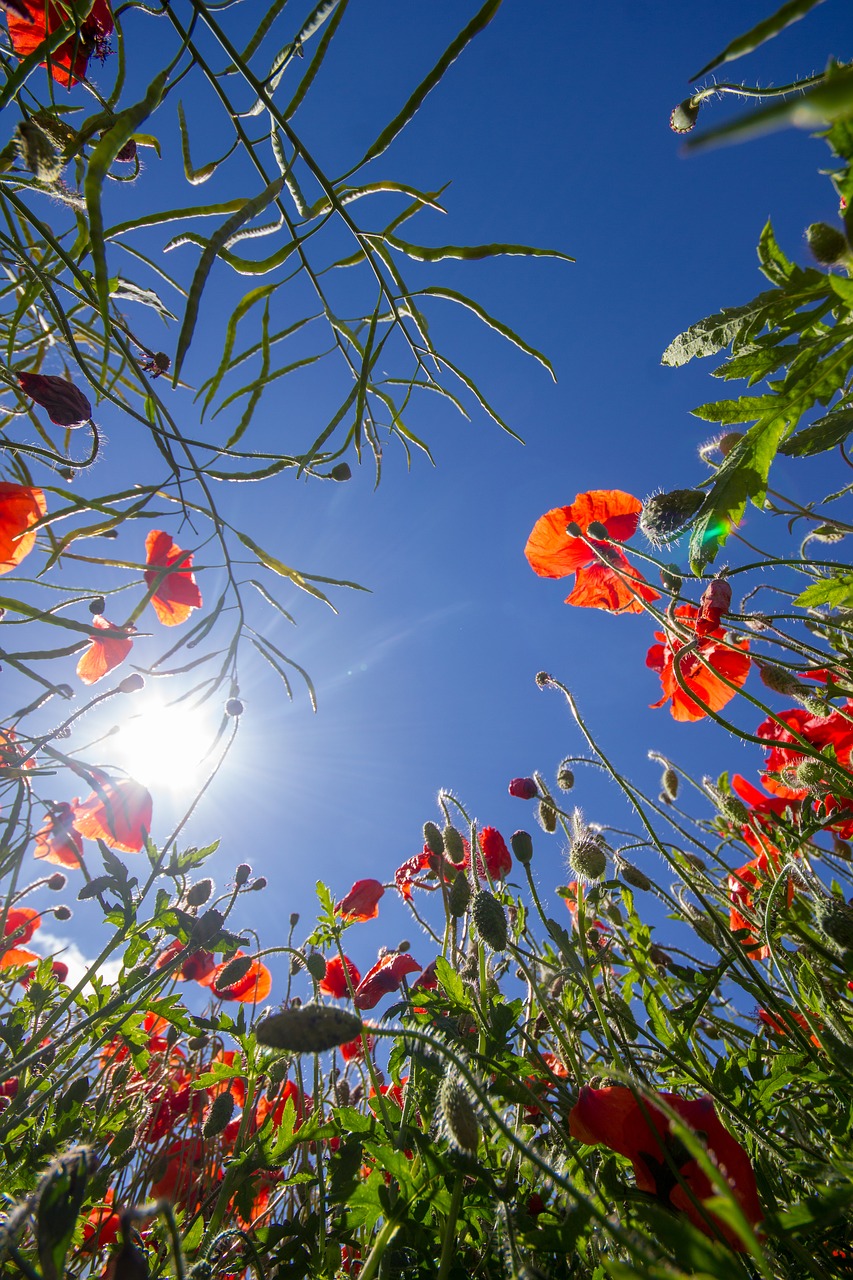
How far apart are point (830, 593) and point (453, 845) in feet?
3.61

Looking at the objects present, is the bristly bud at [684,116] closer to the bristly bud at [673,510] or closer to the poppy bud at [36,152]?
the bristly bud at [673,510]

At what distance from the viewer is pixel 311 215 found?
112cm

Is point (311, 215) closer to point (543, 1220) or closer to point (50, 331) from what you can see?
point (50, 331)

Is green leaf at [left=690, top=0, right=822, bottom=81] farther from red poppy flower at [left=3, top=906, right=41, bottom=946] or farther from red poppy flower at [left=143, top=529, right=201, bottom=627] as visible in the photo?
red poppy flower at [left=3, top=906, right=41, bottom=946]

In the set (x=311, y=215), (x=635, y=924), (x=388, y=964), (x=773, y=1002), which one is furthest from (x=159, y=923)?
(x=311, y=215)

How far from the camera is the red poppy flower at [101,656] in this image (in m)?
2.10

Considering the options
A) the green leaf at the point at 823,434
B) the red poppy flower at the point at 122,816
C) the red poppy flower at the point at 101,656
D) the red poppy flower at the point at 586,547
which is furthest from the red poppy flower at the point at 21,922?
the green leaf at the point at 823,434

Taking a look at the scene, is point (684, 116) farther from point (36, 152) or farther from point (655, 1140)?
point (655, 1140)

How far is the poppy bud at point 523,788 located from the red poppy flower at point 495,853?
15 cm

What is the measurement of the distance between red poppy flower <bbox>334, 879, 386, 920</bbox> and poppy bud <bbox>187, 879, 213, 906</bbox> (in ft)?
1.51

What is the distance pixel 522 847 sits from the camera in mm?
1755

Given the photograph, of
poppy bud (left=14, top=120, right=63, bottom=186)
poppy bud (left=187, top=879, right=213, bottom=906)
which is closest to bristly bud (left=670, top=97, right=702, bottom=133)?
poppy bud (left=14, top=120, right=63, bottom=186)

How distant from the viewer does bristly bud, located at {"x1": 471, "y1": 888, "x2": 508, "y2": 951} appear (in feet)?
4.16

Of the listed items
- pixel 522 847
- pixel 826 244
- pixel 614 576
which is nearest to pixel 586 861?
pixel 522 847
